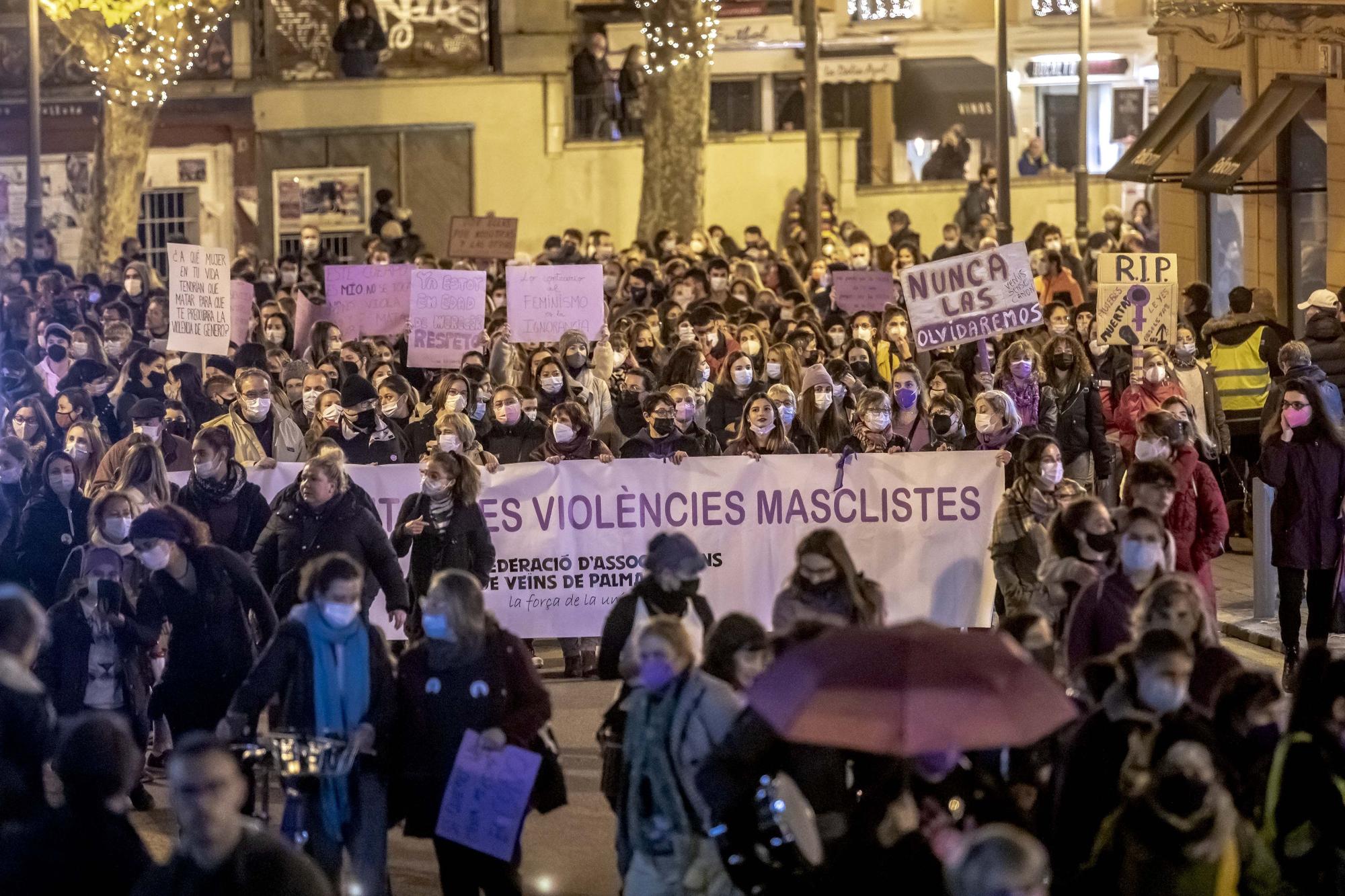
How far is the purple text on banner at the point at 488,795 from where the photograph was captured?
8.15 m

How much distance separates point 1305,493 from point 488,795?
610 cm

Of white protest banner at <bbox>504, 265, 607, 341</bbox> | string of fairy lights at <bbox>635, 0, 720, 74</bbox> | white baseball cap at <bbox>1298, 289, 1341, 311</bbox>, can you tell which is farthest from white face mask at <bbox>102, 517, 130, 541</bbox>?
string of fairy lights at <bbox>635, 0, 720, 74</bbox>

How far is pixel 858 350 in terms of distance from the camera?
59.4ft

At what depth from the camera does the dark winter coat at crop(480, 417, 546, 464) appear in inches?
567

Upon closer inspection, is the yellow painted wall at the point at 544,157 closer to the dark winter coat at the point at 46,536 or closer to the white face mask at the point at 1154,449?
the dark winter coat at the point at 46,536

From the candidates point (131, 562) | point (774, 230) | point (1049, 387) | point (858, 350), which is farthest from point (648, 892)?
point (774, 230)

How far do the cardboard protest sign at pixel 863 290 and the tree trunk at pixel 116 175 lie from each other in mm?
15912

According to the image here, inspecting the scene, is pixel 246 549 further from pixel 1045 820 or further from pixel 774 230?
pixel 774 230

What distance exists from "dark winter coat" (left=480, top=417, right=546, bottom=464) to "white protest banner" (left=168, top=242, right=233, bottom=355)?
3.04 m

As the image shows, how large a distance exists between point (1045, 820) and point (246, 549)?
217 inches

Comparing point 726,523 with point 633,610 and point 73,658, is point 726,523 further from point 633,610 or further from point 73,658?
point 633,610

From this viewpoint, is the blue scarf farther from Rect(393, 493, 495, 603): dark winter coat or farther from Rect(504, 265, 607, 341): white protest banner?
Rect(504, 265, 607, 341): white protest banner

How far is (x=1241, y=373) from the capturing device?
1759 centimetres

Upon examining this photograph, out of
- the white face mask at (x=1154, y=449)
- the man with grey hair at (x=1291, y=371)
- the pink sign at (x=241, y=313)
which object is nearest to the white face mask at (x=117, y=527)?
the white face mask at (x=1154, y=449)
